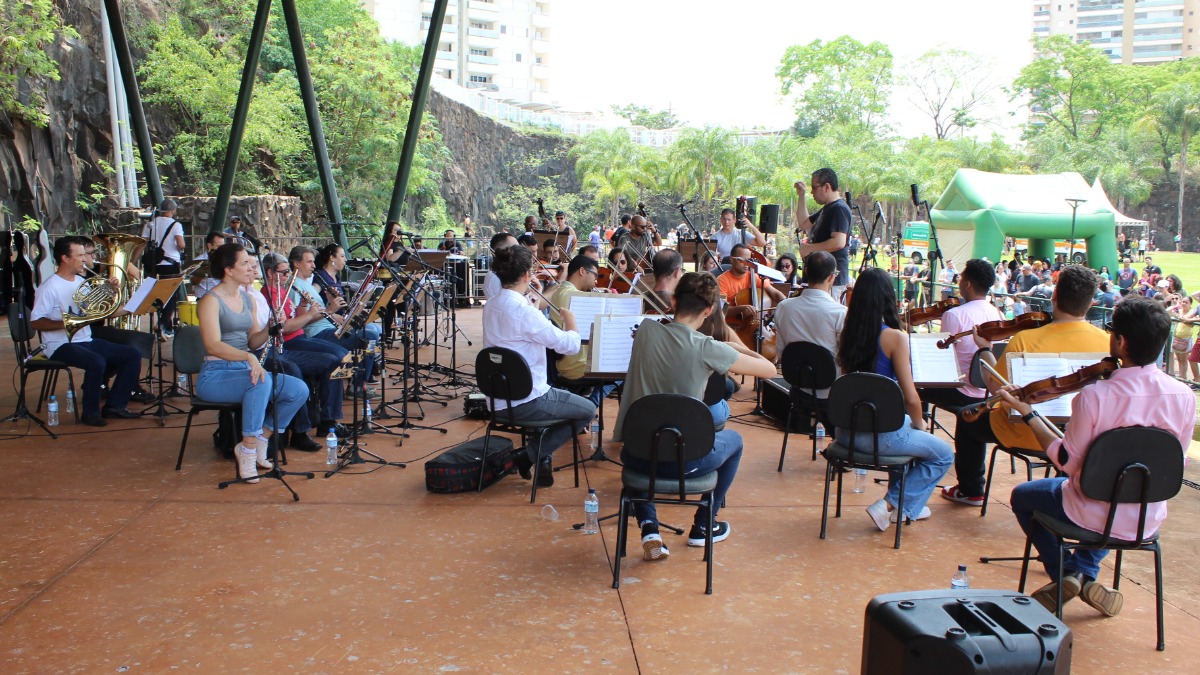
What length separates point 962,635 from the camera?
2.01 meters

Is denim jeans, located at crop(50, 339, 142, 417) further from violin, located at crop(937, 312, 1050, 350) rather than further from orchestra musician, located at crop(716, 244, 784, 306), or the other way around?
violin, located at crop(937, 312, 1050, 350)

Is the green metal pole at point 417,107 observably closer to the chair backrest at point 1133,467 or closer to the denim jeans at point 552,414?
the denim jeans at point 552,414

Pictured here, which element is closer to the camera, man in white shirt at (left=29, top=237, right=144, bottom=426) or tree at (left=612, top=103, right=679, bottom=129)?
man in white shirt at (left=29, top=237, right=144, bottom=426)

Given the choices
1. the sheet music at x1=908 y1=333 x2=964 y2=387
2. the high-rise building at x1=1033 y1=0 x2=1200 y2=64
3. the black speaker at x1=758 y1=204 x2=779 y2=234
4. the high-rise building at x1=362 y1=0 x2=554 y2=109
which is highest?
the high-rise building at x1=1033 y1=0 x2=1200 y2=64

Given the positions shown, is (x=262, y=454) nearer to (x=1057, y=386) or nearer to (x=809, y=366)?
(x=809, y=366)

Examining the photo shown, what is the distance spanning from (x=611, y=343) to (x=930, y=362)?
184 centimetres

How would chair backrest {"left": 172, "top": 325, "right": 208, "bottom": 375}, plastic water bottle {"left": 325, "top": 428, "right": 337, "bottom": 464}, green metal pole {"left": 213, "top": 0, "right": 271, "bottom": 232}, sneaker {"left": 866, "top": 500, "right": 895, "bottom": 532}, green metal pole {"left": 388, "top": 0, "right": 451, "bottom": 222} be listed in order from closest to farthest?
sneaker {"left": 866, "top": 500, "right": 895, "bottom": 532}
plastic water bottle {"left": 325, "top": 428, "right": 337, "bottom": 464}
chair backrest {"left": 172, "top": 325, "right": 208, "bottom": 375}
green metal pole {"left": 388, "top": 0, "right": 451, "bottom": 222}
green metal pole {"left": 213, "top": 0, "right": 271, "bottom": 232}

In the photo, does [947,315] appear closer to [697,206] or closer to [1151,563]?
[1151,563]

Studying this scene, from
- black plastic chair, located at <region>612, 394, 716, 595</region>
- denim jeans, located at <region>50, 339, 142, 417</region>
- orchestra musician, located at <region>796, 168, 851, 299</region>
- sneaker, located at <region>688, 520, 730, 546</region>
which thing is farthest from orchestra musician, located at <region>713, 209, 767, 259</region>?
black plastic chair, located at <region>612, 394, 716, 595</region>

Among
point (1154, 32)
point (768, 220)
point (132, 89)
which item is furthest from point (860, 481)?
point (1154, 32)

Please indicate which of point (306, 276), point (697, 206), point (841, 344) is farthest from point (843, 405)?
point (697, 206)

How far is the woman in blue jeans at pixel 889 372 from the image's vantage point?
15.3 ft

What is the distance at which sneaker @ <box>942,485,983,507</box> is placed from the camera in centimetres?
540

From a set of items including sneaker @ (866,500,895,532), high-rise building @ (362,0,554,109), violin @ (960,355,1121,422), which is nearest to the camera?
violin @ (960,355,1121,422)
